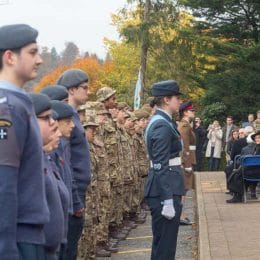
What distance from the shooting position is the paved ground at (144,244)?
8.50 m

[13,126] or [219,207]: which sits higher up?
[13,126]

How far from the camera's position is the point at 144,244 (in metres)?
9.30

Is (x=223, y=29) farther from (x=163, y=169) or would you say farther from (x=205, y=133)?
(x=163, y=169)

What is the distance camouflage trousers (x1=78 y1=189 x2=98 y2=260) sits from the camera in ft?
24.5

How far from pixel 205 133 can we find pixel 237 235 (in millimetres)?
14472

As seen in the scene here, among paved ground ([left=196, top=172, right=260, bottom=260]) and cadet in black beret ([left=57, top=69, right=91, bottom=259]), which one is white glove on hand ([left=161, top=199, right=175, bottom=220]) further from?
paved ground ([left=196, top=172, right=260, bottom=260])

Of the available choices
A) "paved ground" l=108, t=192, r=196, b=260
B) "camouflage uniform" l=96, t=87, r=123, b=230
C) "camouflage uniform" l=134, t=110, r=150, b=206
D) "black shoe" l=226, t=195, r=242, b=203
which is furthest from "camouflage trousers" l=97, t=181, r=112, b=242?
"black shoe" l=226, t=195, r=242, b=203

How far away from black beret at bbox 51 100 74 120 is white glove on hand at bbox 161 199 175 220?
1373mm

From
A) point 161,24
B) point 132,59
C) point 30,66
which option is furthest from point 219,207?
point 132,59

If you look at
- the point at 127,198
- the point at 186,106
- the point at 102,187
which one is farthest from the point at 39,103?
the point at 186,106

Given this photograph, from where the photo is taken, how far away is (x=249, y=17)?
1023 inches

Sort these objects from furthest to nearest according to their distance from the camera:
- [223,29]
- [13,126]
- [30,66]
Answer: [223,29]
[30,66]
[13,126]

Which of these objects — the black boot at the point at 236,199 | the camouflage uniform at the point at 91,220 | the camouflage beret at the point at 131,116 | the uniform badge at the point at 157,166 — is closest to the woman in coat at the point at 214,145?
the black boot at the point at 236,199

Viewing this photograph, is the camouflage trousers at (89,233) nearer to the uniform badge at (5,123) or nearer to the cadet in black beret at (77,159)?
the cadet in black beret at (77,159)
